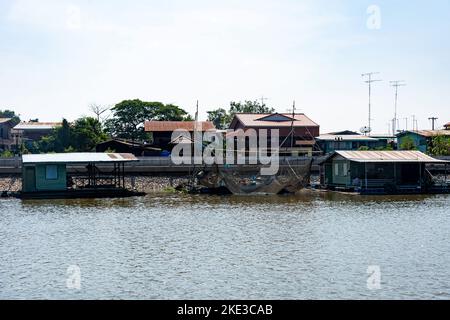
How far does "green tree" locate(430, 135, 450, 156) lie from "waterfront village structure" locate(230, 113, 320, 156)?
1162 centimetres

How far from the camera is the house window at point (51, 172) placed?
40037 millimetres

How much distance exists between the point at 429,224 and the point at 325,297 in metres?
13.3

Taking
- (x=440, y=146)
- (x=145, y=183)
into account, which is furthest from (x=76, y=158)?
(x=440, y=146)

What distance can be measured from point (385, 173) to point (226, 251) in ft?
79.7

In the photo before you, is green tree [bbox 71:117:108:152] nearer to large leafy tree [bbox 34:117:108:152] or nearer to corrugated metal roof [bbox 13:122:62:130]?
large leafy tree [bbox 34:117:108:152]

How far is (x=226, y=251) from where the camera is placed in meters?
20.9

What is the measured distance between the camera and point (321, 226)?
26.5 metres

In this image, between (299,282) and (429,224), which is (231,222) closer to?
(429,224)

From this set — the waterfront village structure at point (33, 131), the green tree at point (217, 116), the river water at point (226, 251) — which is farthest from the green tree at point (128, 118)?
the river water at point (226, 251)

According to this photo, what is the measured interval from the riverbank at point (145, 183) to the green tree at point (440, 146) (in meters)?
28.0

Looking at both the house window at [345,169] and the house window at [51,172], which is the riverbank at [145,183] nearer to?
the house window at [51,172]

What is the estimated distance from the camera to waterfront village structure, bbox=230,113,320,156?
6150 cm

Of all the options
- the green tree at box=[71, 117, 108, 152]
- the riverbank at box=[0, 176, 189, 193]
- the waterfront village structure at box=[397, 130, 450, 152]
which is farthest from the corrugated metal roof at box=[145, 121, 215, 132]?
the waterfront village structure at box=[397, 130, 450, 152]

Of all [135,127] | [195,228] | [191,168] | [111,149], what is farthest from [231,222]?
[135,127]
